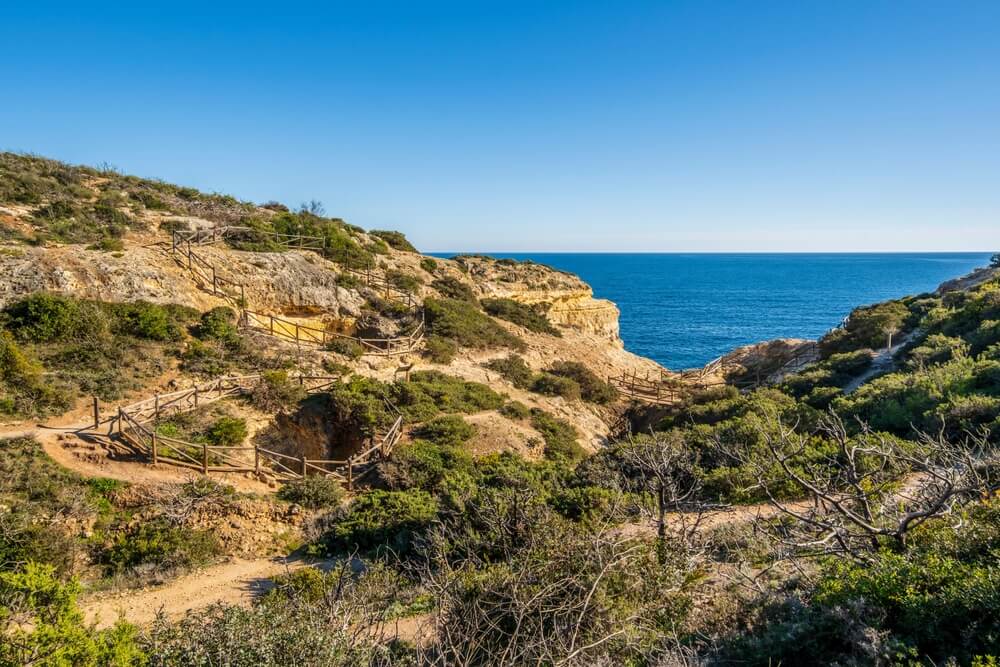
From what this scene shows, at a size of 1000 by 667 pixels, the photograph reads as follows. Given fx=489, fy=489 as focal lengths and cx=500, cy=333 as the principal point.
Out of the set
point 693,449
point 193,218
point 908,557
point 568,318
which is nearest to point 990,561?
point 908,557

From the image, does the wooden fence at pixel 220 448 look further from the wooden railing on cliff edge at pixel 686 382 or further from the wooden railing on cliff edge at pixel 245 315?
the wooden railing on cliff edge at pixel 686 382

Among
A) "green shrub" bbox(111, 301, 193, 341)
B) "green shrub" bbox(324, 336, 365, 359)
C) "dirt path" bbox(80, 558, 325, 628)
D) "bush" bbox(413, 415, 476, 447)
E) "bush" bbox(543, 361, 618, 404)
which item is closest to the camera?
"dirt path" bbox(80, 558, 325, 628)

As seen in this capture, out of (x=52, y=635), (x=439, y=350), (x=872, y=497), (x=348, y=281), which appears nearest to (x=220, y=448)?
(x=52, y=635)

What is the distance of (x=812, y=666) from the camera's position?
4.68m

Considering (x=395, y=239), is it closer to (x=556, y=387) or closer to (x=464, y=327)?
(x=464, y=327)

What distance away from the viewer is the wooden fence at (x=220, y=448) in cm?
1394

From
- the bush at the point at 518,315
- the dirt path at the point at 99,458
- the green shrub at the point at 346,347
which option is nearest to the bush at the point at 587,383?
the bush at the point at 518,315

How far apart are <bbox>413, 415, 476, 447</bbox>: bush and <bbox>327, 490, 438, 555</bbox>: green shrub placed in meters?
5.22

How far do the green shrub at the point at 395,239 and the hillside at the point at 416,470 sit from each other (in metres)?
6.32

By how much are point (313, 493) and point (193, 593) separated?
4.13 meters

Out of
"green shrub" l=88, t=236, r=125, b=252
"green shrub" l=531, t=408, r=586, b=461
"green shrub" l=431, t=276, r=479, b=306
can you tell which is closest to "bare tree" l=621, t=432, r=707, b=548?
"green shrub" l=531, t=408, r=586, b=461

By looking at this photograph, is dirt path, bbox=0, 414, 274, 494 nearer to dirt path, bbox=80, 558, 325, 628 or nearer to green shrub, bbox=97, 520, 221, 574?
green shrub, bbox=97, 520, 221, 574

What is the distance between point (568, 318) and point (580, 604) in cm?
3613

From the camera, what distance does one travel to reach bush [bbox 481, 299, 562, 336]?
34.1 m
